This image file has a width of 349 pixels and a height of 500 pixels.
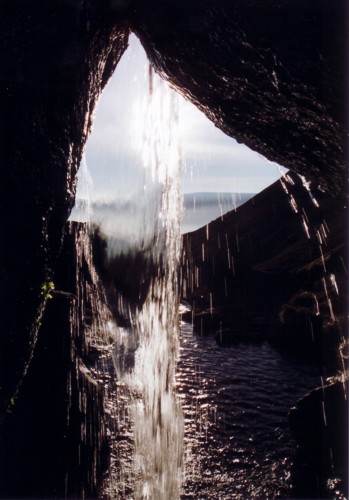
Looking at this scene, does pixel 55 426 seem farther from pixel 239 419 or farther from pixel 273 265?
pixel 273 265

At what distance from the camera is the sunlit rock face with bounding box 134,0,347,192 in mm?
2934

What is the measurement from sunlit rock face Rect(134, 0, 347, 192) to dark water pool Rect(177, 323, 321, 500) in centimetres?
454

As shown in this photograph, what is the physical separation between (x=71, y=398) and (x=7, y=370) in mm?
2022

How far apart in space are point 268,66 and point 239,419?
6634 mm

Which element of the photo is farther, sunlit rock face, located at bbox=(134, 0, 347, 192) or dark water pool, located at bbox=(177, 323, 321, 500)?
dark water pool, located at bbox=(177, 323, 321, 500)

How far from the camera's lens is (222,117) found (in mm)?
5289

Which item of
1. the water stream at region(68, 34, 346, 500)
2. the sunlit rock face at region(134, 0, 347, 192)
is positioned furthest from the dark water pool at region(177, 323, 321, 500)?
the sunlit rock face at region(134, 0, 347, 192)

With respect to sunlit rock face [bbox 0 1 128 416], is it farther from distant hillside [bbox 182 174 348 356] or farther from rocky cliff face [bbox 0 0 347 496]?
distant hillside [bbox 182 174 348 356]

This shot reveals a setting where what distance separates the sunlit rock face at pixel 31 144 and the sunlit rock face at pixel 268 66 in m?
0.98

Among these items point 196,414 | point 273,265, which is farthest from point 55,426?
point 273,265

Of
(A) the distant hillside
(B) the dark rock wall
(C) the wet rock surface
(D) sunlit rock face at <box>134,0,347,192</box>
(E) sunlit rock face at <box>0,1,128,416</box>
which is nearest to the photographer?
(D) sunlit rock face at <box>134,0,347,192</box>

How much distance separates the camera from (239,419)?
24.0 ft

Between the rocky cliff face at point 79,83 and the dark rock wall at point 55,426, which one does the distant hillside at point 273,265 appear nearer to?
the dark rock wall at point 55,426

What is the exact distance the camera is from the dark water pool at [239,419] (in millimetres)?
5254
